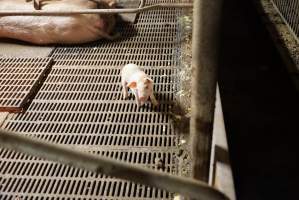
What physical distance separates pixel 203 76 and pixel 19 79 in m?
2.74

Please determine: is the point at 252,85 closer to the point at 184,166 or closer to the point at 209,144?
the point at 184,166

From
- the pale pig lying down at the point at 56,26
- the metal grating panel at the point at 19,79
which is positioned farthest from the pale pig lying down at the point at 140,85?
the pale pig lying down at the point at 56,26

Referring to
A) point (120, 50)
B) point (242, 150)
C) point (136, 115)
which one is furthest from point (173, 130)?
point (120, 50)

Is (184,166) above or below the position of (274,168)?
above

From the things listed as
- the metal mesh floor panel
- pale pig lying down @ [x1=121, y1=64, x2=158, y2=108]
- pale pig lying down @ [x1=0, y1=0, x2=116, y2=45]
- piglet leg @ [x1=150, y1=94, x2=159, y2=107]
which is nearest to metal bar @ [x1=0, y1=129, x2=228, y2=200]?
the metal mesh floor panel

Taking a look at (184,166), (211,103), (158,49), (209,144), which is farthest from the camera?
(158,49)

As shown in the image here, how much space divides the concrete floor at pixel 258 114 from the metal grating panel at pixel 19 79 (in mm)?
2122

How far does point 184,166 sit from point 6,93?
2.02 metres

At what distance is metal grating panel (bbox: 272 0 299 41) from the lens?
456 cm

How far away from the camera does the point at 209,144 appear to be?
5.37ft

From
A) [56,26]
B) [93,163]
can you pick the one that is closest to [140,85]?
[56,26]

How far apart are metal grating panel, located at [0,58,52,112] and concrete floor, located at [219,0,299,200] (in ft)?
6.96

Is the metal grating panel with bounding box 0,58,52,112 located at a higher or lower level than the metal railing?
lower

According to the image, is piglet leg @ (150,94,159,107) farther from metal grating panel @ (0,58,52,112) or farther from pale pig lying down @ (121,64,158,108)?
metal grating panel @ (0,58,52,112)
